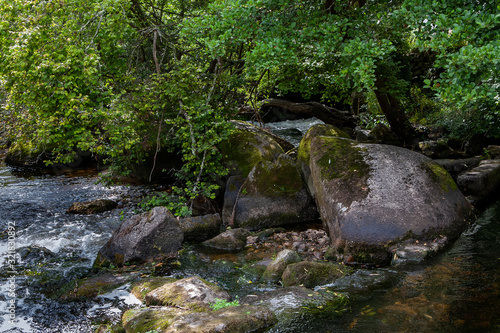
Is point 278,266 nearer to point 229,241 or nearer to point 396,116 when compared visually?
point 229,241

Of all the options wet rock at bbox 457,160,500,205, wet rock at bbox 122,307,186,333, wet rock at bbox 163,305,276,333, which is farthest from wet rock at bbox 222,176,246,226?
wet rock at bbox 457,160,500,205

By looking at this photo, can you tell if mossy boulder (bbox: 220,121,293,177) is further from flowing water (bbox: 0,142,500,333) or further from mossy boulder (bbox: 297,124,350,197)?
flowing water (bbox: 0,142,500,333)

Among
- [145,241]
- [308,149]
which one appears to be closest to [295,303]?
[145,241]

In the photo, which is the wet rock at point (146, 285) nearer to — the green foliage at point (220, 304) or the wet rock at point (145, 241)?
the wet rock at point (145, 241)

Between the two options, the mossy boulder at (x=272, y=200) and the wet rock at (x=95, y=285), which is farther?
the mossy boulder at (x=272, y=200)

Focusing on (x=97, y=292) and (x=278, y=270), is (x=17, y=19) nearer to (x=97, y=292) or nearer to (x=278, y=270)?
(x=97, y=292)

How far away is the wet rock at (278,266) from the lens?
5.70 metres

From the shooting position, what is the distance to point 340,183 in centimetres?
717

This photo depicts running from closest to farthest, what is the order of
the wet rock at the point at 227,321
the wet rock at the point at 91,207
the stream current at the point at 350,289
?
the wet rock at the point at 227,321
the stream current at the point at 350,289
the wet rock at the point at 91,207

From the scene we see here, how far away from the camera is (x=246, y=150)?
9.83 metres

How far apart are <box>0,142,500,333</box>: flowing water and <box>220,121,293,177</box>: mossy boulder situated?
3.05m

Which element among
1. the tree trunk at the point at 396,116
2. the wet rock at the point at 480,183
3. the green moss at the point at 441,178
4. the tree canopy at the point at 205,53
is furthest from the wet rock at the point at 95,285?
the tree trunk at the point at 396,116

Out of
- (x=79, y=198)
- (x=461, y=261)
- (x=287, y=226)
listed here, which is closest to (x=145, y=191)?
(x=79, y=198)

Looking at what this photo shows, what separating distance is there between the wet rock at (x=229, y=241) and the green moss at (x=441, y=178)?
12.6 feet
